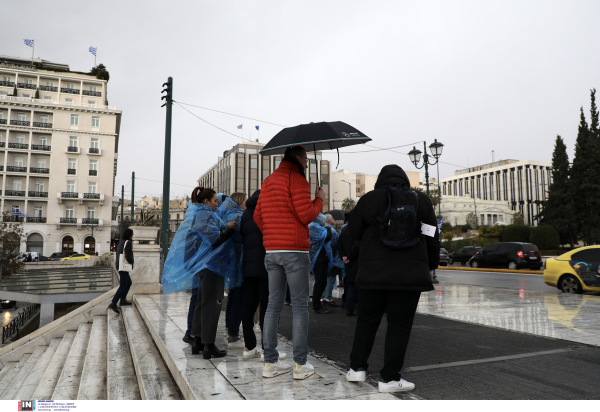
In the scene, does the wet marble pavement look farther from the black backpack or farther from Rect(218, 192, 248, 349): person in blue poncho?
the black backpack

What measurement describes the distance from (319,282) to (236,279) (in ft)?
11.2

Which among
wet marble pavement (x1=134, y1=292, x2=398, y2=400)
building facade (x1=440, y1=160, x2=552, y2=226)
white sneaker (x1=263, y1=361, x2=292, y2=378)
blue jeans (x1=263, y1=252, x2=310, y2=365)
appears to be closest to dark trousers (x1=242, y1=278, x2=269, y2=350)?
wet marble pavement (x1=134, y1=292, x2=398, y2=400)

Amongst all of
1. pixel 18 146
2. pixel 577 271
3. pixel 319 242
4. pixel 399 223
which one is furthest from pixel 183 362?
pixel 18 146

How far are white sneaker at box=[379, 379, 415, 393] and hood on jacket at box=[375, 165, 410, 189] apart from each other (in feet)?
4.91

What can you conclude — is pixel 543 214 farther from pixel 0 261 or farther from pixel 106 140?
pixel 106 140

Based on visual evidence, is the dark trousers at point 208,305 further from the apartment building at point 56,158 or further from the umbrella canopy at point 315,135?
the apartment building at point 56,158

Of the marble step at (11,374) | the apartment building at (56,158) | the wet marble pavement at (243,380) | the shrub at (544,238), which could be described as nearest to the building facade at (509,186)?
the shrub at (544,238)

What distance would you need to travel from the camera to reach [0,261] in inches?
977

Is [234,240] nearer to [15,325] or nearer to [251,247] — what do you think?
[251,247]

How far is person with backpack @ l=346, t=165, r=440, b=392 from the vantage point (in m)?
3.20

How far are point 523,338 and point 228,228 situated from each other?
3913mm

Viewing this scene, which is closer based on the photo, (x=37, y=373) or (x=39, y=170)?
(x=37, y=373)

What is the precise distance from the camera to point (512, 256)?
2277 centimetres
